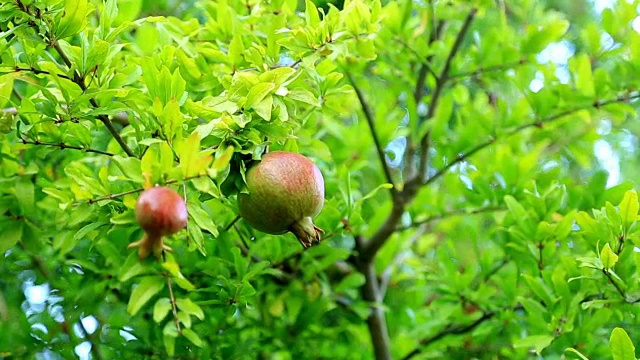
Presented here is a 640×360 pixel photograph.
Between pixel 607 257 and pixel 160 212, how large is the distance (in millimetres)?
630

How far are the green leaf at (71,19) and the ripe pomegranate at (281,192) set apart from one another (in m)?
0.29

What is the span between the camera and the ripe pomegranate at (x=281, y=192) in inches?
35.4

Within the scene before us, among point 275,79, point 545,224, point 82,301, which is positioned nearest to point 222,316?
point 82,301

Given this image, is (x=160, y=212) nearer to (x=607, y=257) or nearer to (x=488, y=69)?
(x=607, y=257)

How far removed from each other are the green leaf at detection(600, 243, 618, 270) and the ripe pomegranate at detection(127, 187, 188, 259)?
59 centimetres

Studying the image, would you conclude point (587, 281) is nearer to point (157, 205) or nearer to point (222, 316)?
point (222, 316)

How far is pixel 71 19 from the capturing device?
95 cm

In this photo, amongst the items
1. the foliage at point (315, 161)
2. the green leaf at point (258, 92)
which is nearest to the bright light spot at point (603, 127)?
the foliage at point (315, 161)

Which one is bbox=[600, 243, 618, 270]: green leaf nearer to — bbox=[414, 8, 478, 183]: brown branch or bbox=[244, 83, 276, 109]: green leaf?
bbox=[244, 83, 276, 109]: green leaf

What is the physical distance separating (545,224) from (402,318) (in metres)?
0.71

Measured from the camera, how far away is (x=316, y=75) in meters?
1.02

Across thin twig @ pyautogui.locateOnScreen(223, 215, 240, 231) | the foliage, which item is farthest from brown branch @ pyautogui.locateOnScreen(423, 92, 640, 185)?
thin twig @ pyautogui.locateOnScreen(223, 215, 240, 231)

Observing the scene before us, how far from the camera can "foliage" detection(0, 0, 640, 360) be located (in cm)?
95

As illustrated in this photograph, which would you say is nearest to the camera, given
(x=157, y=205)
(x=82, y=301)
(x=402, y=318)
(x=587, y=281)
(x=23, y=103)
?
(x=157, y=205)
